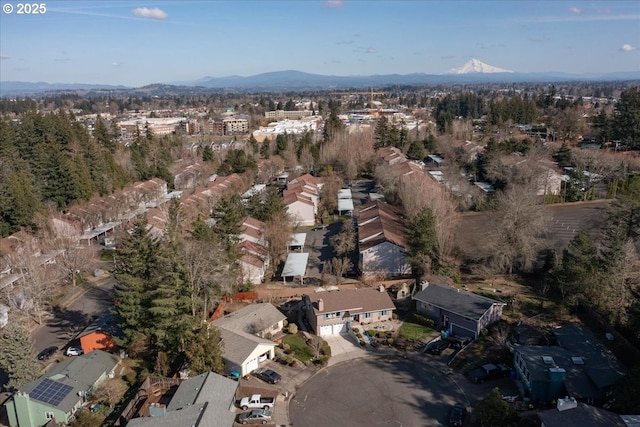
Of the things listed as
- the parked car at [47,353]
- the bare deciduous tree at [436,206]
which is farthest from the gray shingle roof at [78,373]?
the bare deciduous tree at [436,206]

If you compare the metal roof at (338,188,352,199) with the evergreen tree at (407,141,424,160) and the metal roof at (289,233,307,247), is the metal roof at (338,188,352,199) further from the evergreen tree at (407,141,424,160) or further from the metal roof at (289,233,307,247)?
the evergreen tree at (407,141,424,160)

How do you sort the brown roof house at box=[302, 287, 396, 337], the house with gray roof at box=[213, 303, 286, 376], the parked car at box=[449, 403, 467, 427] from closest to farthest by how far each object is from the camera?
the parked car at box=[449, 403, 467, 427] → the house with gray roof at box=[213, 303, 286, 376] → the brown roof house at box=[302, 287, 396, 337]

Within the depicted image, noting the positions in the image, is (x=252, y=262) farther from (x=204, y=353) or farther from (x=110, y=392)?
(x=110, y=392)

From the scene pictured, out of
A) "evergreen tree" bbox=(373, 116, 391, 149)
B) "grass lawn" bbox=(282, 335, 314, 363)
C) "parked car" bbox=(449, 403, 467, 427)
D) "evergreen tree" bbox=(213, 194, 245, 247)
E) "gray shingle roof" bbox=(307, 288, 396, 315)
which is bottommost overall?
"grass lawn" bbox=(282, 335, 314, 363)

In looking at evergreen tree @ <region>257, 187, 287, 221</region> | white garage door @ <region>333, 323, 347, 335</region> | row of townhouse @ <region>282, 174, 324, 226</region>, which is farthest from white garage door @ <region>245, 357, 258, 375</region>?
row of townhouse @ <region>282, 174, 324, 226</region>

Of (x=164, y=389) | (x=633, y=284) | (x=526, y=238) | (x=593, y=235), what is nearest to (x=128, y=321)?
(x=164, y=389)

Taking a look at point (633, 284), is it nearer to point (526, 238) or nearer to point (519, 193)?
point (526, 238)

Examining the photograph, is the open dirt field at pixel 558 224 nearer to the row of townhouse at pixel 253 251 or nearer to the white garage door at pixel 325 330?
the white garage door at pixel 325 330
